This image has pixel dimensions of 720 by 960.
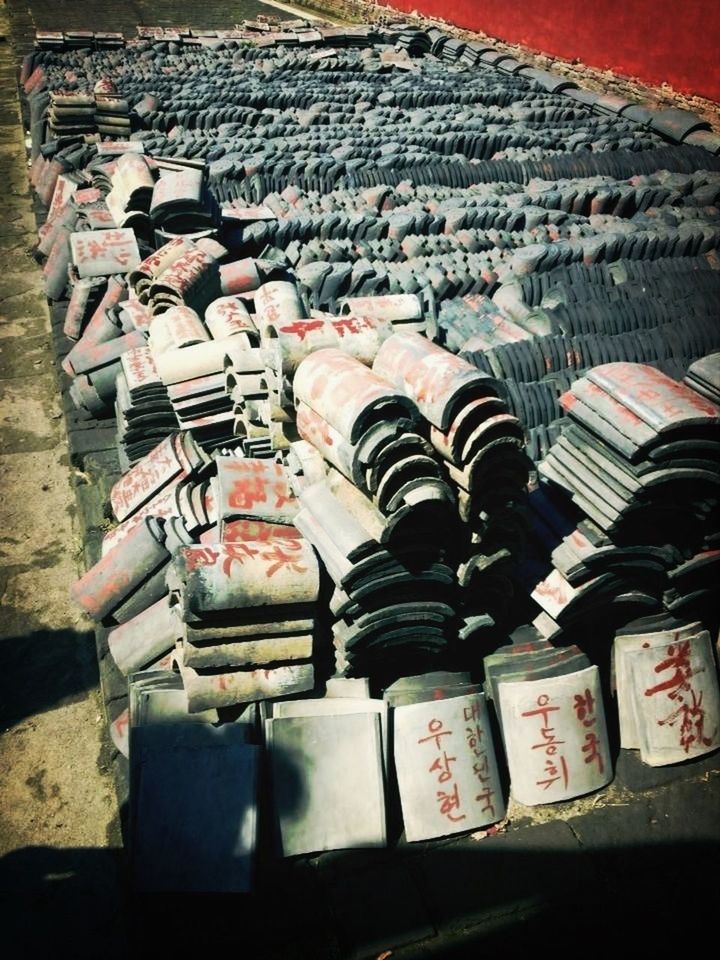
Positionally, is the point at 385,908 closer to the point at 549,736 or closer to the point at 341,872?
the point at 341,872

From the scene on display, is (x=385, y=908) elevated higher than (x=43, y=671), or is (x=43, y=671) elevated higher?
(x=43, y=671)

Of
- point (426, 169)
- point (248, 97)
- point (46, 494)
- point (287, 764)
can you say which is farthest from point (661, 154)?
point (287, 764)

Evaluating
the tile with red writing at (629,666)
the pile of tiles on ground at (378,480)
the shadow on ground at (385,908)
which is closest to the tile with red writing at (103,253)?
the pile of tiles on ground at (378,480)

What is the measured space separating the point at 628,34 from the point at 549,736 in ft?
50.8

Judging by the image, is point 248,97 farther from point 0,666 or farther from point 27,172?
point 0,666

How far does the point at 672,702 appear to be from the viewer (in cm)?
481

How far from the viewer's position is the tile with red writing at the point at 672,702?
4.79 metres

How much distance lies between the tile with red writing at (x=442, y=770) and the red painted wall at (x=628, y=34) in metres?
13.6

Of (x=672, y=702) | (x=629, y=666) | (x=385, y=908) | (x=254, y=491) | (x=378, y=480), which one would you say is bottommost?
(x=385, y=908)

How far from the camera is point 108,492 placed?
6738mm

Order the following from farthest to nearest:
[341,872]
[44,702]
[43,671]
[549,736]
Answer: [43,671]
[44,702]
[549,736]
[341,872]

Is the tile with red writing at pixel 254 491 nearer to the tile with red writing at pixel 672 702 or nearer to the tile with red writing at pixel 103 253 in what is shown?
the tile with red writing at pixel 672 702

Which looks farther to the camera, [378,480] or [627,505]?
[627,505]

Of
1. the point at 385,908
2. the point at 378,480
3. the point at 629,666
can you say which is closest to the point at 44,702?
the point at 385,908
